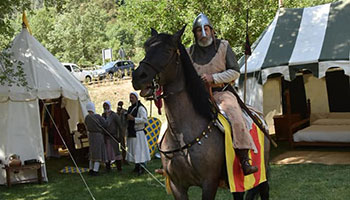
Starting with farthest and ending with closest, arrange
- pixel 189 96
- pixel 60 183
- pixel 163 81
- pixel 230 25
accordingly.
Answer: pixel 230 25
pixel 60 183
pixel 189 96
pixel 163 81

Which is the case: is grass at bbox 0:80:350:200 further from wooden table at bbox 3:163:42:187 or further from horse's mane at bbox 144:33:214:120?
horse's mane at bbox 144:33:214:120

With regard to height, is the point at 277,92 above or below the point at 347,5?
below

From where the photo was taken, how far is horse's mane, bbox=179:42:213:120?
147 inches

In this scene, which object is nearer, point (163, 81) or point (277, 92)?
point (163, 81)

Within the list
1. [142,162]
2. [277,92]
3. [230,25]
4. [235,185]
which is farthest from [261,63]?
[230,25]

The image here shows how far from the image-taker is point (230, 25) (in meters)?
17.0

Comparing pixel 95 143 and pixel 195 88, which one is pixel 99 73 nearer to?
pixel 95 143

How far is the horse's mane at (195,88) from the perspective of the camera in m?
3.72

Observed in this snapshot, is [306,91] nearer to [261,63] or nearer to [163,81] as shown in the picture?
[261,63]

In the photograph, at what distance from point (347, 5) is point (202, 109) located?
739 cm

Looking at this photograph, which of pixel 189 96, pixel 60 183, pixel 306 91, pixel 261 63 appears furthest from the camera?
pixel 306 91

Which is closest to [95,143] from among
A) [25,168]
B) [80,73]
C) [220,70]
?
[25,168]

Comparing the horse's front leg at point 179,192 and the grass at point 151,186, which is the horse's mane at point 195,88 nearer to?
the horse's front leg at point 179,192

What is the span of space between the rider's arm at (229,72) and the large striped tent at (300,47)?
4.92m
